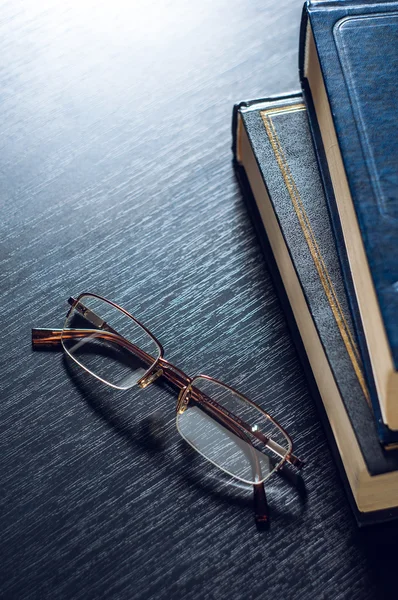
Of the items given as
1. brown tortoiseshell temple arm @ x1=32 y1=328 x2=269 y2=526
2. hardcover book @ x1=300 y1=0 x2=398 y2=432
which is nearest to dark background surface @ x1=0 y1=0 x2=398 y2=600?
brown tortoiseshell temple arm @ x1=32 y1=328 x2=269 y2=526

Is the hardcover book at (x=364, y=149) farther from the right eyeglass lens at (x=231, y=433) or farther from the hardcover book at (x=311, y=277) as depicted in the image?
the right eyeglass lens at (x=231, y=433)

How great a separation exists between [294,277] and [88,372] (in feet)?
0.75

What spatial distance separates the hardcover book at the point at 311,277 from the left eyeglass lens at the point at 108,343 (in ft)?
0.51

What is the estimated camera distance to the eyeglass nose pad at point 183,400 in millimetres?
730

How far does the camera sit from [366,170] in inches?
26.0

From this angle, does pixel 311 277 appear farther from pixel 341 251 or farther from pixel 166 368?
pixel 166 368

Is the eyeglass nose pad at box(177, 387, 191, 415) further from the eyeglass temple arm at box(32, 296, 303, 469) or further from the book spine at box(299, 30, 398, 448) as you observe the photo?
the book spine at box(299, 30, 398, 448)

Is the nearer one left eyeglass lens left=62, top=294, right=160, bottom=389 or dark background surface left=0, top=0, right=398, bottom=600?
dark background surface left=0, top=0, right=398, bottom=600

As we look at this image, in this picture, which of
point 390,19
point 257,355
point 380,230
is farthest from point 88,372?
point 390,19

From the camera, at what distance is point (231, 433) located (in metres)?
0.73

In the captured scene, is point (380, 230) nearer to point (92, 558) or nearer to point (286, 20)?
point (92, 558)

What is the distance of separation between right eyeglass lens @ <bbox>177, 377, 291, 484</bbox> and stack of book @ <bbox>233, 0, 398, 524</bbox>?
0.06 metres

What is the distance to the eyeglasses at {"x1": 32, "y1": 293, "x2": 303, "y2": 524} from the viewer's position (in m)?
0.70

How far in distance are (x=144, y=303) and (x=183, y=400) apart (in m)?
0.13
